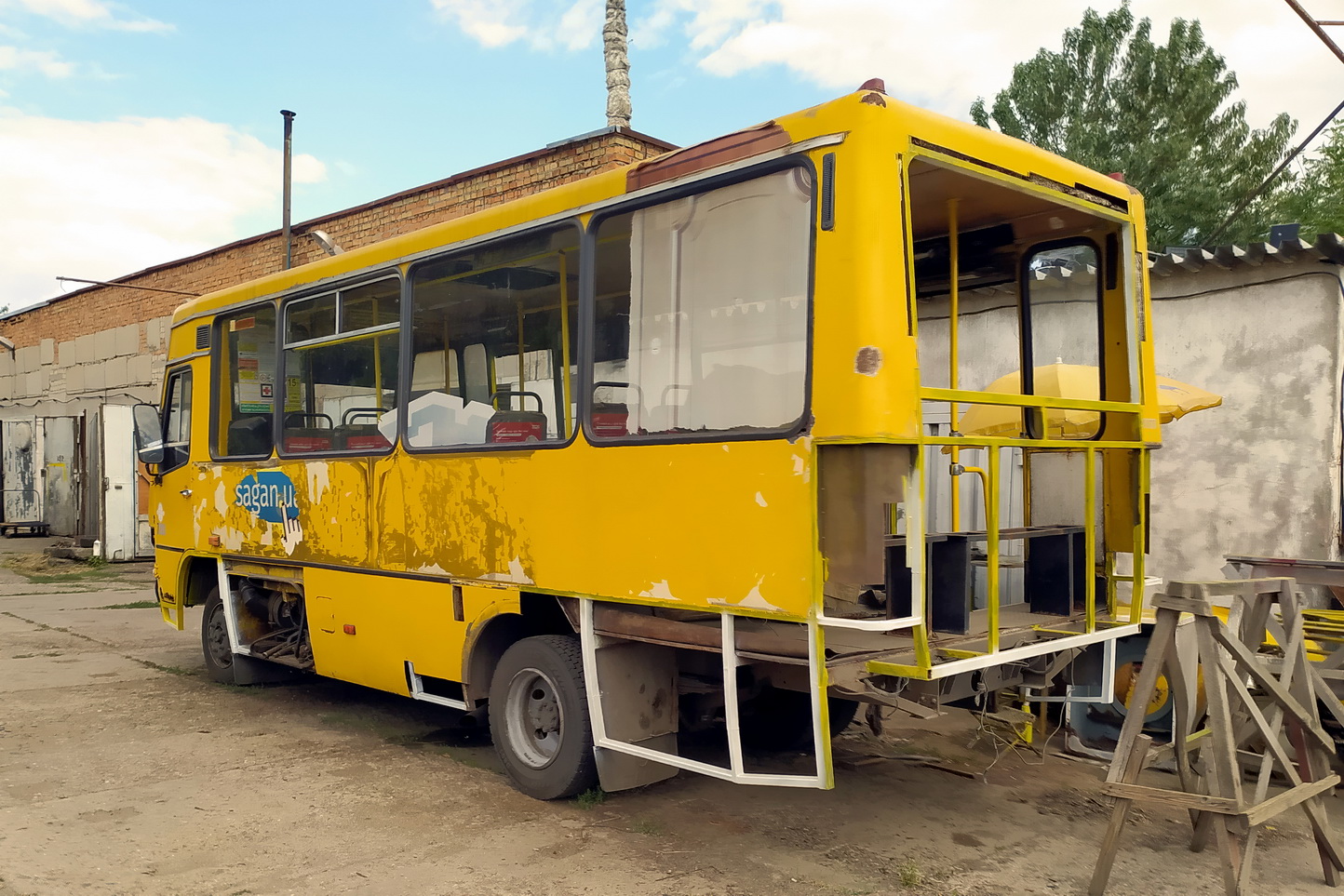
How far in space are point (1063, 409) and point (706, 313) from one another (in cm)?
181

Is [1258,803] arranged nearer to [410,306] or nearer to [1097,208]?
[1097,208]

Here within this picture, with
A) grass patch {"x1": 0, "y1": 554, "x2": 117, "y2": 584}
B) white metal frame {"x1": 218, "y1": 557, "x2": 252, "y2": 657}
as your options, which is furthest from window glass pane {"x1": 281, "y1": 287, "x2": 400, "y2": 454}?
grass patch {"x1": 0, "y1": 554, "x2": 117, "y2": 584}

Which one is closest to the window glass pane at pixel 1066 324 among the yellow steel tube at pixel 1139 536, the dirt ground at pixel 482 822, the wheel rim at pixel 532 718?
the yellow steel tube at pixel 1139 536

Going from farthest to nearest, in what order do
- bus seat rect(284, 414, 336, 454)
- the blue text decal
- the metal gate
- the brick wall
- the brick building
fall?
1. the metal gate
2. the brick building
3. the brick wall
4. the blue text decal
5. bus seat rect(284, 414, 336, 454)

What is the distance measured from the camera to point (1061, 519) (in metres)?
5.72

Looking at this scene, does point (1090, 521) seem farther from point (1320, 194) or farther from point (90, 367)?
point (1320, 194)

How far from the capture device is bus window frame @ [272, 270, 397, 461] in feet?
18.9

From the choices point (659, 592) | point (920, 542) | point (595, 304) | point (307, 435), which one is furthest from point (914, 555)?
point (307, 435)

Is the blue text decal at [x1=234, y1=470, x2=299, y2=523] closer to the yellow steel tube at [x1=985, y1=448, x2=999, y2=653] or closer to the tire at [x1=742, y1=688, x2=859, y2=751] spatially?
the tire at [x1=742, y1=688, x2=859, y2=751]

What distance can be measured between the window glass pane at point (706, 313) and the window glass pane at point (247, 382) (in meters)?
3.18

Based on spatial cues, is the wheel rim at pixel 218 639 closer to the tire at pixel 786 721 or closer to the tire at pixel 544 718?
the tire at pixel 544 718

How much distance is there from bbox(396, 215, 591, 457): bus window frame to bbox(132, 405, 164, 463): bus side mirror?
323cm

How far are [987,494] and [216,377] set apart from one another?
5.51m

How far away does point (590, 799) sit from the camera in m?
4.93
